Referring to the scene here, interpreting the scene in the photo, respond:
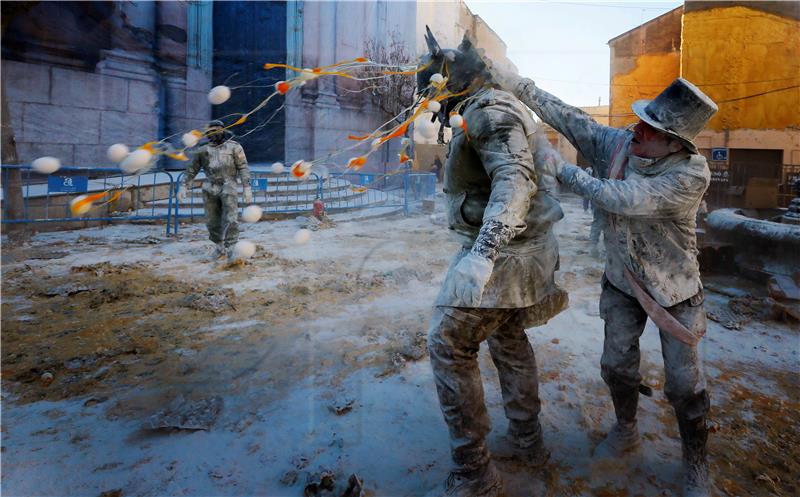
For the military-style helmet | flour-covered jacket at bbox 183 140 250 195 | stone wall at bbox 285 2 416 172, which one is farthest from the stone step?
the military-style helmet

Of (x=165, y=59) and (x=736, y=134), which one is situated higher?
(x=165, y=59)

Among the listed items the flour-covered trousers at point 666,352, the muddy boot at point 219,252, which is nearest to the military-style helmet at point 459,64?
the flour-covered trousers at point 666,352

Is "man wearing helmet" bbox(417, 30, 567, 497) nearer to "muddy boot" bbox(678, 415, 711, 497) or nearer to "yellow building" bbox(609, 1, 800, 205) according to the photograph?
"muddy boot" bbox(678, 415, 711, 497)

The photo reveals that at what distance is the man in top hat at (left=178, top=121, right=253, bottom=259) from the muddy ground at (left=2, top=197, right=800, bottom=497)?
4.38 feet

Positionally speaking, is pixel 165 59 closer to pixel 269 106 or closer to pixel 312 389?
pixel 269 106

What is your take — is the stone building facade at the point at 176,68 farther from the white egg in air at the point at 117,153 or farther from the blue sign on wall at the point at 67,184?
the white egg in air at the point at 117,153

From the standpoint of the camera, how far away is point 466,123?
2006 mm

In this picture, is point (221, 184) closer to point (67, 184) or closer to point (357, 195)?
point (67, 184)

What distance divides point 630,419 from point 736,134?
1503cm

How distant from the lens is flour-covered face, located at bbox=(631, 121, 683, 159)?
6.73 feet

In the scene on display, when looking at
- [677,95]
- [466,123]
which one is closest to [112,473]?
[466,123]

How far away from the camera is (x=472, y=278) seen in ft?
4.99

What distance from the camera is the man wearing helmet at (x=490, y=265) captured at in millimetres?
1807

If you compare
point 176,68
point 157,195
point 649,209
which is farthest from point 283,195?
point 649,209
